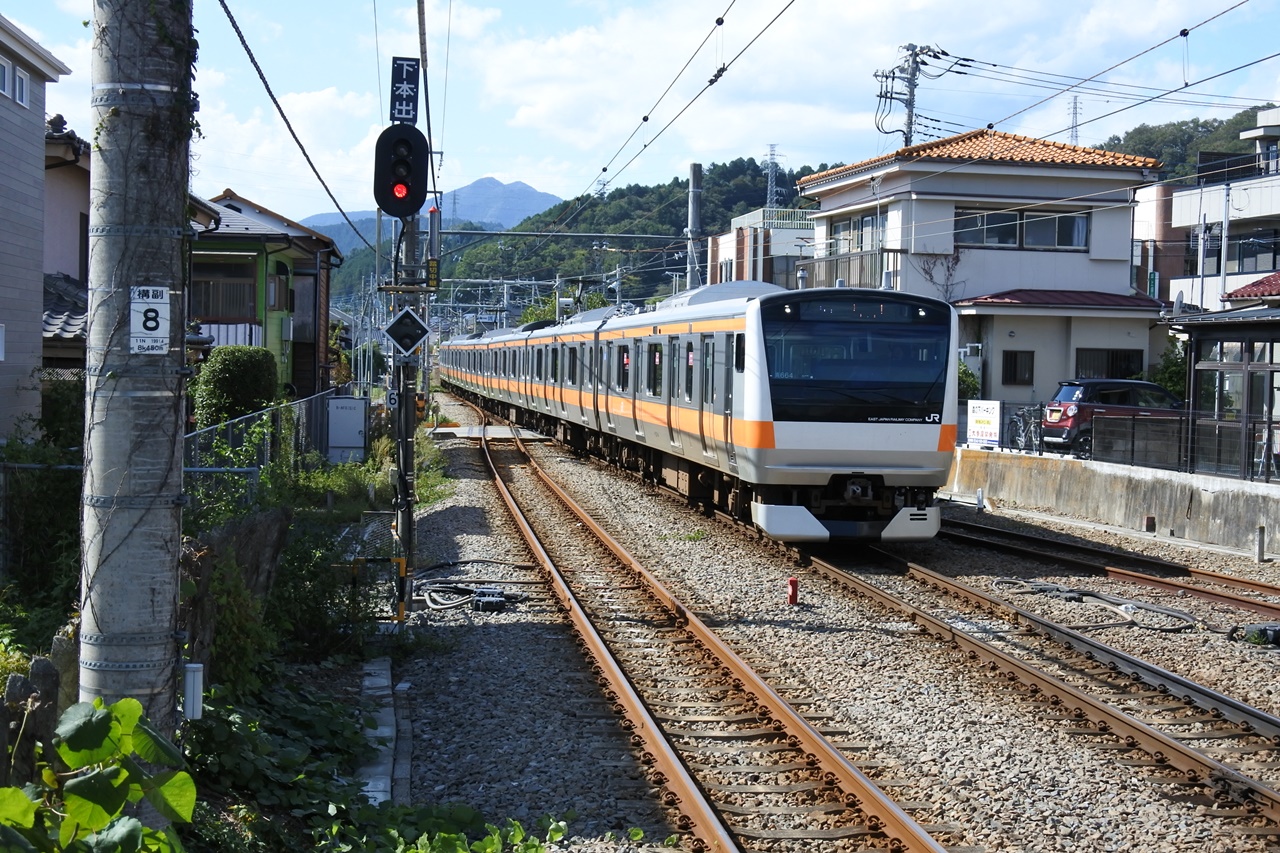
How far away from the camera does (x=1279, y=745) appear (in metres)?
6.95

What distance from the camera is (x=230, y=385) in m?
19.9

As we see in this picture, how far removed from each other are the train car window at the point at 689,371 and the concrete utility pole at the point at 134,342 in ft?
39.4

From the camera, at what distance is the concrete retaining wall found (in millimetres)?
15102

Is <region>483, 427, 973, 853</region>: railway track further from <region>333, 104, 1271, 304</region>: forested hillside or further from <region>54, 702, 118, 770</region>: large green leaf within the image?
<region>333, 104, 1271, 304</region>: forested hillside

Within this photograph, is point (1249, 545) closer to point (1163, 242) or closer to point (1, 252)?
point (1, 252)

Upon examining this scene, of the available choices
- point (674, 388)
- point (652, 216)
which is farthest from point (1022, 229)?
point (652, 216)

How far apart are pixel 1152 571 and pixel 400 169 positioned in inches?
329

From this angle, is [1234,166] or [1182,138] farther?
[1182,138]

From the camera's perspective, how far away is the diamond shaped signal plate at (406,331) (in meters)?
11.7

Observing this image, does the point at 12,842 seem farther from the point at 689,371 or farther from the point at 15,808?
the point at 689,371

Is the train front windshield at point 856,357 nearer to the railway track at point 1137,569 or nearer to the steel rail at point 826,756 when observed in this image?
the railway track at point 1137,569

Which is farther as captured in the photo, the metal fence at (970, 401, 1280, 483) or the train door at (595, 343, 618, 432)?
the train door at (595, 343, 618, 432)

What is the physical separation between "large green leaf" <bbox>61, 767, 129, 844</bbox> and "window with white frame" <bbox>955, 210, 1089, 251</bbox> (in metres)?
28.0

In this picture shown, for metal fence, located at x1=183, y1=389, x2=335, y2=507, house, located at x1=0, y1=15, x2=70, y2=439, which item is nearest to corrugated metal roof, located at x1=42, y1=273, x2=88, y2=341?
house, located at x1=0, y1=15, x2=70, y2=439
